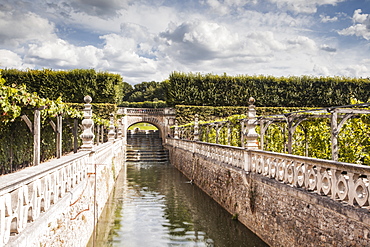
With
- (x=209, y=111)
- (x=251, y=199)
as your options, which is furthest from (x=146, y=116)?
(x=251, y=199)

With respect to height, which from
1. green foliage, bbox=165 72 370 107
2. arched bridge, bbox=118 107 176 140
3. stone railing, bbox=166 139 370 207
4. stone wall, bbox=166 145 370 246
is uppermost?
green foliage, bbox=165 72 370 107

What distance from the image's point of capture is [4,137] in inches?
642

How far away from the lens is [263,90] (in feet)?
120

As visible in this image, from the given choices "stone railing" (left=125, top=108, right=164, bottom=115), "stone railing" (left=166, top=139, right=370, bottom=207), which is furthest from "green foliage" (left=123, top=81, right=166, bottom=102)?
"stone railing" (left=166, top=139, right=370, bottom=207)

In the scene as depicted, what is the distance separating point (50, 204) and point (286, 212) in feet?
14.4

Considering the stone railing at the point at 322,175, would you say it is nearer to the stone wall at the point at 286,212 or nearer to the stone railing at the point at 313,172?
the stone railing at the point at 313,172

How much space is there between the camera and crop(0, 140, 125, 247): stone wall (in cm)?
353

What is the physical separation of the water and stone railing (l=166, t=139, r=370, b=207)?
1718 mm

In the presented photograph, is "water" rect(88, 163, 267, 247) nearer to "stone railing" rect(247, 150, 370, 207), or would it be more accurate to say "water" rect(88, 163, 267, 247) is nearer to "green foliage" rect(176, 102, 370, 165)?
"stone railing" rect(247, 150, 370, 207)

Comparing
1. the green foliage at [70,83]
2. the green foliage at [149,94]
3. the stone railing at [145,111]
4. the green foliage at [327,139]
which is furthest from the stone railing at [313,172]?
the green foliage at [149,94]

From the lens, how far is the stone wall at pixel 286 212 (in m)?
4.70

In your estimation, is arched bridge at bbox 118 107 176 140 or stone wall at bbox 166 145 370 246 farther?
arched bridge at bbox 118 107 176 140

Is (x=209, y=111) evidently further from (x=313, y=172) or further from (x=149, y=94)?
(x=149, y=94)

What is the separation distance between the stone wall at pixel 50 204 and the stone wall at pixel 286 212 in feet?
13.1
